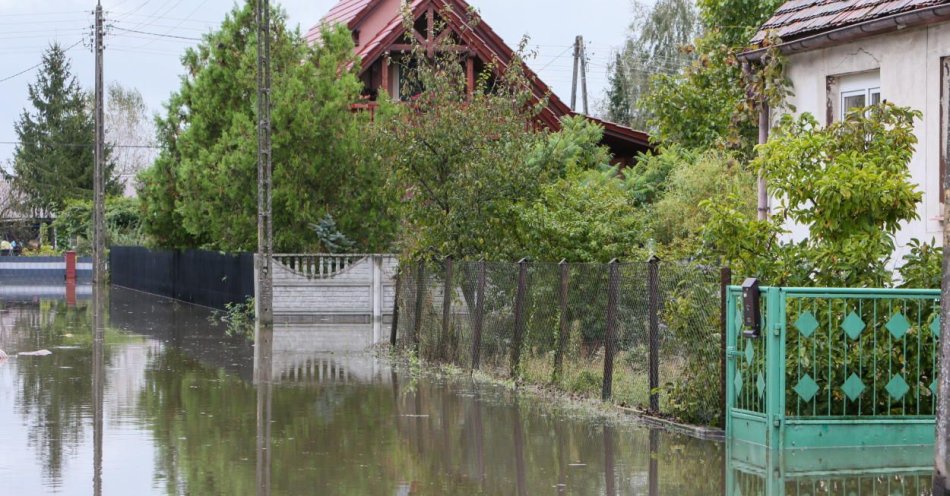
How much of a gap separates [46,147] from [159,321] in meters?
51.2

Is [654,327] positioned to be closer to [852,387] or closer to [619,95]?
[852,387]

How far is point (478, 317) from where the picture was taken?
1912 cm

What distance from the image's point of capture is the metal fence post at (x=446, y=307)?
67.1 ft

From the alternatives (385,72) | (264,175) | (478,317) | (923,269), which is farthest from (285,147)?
(923,269)

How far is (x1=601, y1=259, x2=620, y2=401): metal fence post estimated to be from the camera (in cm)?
1538

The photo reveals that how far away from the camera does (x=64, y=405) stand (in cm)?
1574

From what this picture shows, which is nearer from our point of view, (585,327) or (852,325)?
(852,325)

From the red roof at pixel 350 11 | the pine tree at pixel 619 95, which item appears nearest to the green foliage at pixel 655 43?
the pine tree at pixel 619 95

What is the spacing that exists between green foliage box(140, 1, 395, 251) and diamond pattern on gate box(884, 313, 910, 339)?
18.7 m

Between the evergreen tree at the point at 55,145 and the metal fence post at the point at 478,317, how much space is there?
58.6 metres

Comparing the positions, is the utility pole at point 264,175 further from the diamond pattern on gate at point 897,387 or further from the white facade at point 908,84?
the diamond pattern on gate at point 897,387

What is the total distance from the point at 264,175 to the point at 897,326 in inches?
764

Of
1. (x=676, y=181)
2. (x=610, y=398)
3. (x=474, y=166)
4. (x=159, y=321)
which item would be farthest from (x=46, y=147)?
(x=610, y=398)

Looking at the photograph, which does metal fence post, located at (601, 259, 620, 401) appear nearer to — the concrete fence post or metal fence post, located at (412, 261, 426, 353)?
metal fence post, located at (412, 261, 426, 353)
